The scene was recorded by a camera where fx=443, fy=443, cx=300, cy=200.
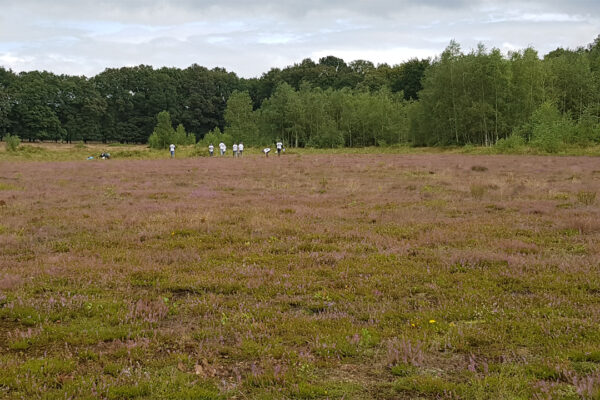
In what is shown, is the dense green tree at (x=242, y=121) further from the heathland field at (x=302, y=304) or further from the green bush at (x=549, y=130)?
the heathland field at (x=302, y=304)

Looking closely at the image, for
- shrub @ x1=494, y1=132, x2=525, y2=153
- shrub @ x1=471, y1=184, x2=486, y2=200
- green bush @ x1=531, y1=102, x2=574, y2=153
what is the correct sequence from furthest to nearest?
shrub @ x1=494, y1=132, x2=525, y2=153 < green bush @ x1=531, y1=102, x2=574, y2=153 < shrub @ x1=471, y1=184, x2=486, y2=200

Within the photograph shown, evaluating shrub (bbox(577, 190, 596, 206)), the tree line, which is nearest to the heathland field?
shrub (bbox(577, 190, 596, 206))

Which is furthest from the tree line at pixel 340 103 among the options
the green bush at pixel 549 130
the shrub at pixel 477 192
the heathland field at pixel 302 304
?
the heathland field at pixel 302 304

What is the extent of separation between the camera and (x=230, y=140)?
88938mm

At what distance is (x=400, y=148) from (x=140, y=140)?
102 meters

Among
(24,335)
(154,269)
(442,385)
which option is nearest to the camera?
(442,385)

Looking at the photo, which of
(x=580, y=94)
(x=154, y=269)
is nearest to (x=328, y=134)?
(x=580, y=94)

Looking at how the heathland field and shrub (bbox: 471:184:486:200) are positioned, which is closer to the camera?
the heathland field

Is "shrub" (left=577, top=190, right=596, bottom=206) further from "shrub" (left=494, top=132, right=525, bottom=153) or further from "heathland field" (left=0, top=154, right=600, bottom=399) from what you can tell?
"shrub" (left=494, top=132, right=525, bottom=153)

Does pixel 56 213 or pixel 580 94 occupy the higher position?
pixel 580 94

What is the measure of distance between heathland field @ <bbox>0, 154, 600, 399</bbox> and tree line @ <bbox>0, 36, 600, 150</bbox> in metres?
47.0

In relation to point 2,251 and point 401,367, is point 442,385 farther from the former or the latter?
point 2,251

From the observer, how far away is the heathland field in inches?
211

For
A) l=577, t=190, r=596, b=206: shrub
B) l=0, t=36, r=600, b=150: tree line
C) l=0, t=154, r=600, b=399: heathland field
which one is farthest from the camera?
l=0, t=36, r=600, b=150: tree line
